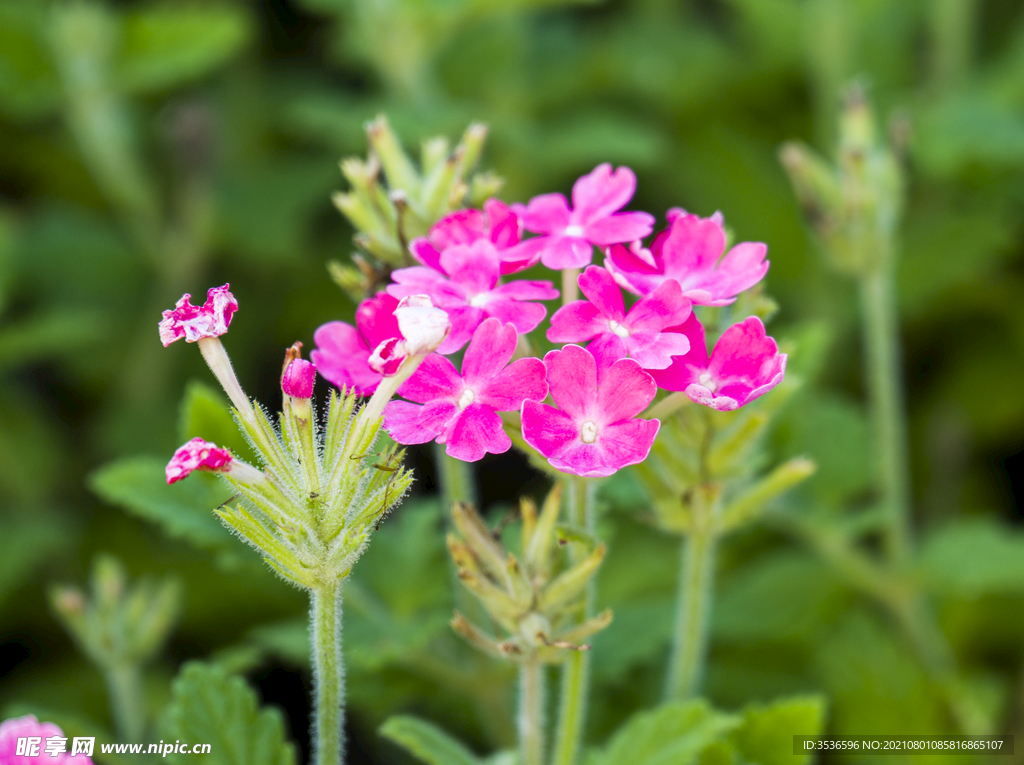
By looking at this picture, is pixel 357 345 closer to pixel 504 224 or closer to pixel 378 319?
pixel 378 319

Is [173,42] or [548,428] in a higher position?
[173,42]

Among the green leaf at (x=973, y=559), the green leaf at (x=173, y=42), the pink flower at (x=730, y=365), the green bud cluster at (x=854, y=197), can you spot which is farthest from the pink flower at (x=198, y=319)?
the green leaf at (x=173, y=42)

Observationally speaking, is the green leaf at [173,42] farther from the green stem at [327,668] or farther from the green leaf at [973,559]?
the green leaf at [973,559]

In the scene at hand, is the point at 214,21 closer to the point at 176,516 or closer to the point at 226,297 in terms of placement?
the point at 176,516

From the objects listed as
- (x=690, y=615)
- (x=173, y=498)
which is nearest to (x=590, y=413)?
(x=690, y=615)

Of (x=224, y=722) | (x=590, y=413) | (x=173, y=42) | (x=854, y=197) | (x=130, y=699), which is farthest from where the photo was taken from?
(x=173, y=42)

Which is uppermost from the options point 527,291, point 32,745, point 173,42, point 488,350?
point 173,42

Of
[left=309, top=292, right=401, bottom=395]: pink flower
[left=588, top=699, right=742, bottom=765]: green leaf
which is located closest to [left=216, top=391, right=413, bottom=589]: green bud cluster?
[left=309, top=292, right=401, bottom=395]: pink flower
